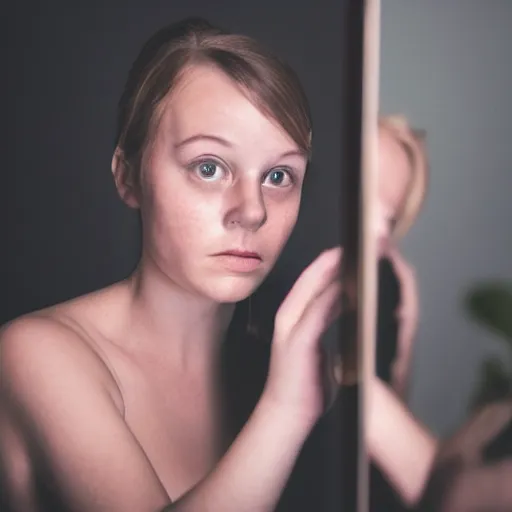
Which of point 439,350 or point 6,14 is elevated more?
point 6,14

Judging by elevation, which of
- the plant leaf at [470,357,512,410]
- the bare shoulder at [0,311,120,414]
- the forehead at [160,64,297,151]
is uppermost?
the forehead at [160,64,297,151]

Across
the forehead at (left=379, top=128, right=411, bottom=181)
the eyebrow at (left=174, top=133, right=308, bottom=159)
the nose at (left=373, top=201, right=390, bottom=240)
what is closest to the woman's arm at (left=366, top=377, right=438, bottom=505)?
the nose at (left=373, top=201, right=390, bottom=240)

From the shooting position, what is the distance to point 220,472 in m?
1.27

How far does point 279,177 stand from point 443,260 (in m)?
0.30

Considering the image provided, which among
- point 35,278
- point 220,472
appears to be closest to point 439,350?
point 220,472

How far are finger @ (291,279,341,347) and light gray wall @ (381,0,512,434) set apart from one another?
0.14m

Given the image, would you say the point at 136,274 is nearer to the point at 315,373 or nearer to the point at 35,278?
the point at 35,278

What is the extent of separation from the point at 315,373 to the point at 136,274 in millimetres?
334

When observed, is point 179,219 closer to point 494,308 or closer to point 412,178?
point 412,178

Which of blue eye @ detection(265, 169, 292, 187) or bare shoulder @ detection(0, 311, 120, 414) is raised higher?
blue eye @ detection(265, 169, 292, 187)

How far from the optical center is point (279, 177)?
129 centimetres

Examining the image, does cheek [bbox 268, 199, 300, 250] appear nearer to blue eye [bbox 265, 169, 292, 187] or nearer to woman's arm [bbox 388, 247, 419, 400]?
blue eye [bbox 265, 169, 292, 187]

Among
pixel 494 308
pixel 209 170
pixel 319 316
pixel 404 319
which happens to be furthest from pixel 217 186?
pixel 494 308

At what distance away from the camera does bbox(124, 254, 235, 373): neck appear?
4.23 feet
